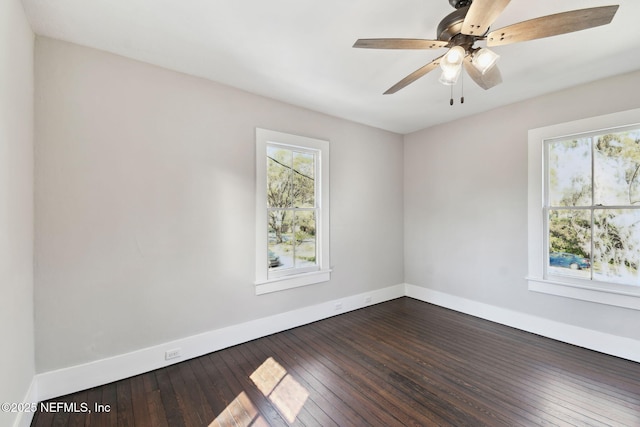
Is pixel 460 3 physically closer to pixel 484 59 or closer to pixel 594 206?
pixel 484 59

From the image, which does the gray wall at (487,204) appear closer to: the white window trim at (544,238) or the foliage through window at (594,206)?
the white window trim at (544,238)

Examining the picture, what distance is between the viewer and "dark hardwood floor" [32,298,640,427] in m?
→ 1.81

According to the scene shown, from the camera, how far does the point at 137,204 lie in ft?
7.51

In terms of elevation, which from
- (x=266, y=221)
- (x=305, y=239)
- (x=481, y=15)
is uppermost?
(x=481, y=15)

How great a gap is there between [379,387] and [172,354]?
183cm

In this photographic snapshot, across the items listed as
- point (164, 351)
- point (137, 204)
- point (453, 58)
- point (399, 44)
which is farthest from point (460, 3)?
point (164, 351)

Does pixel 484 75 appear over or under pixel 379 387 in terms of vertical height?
over

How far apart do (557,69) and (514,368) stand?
2.74 meters

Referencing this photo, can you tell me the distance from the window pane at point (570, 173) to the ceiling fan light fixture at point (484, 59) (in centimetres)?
212

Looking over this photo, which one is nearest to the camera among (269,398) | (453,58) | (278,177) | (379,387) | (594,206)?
(453,58)

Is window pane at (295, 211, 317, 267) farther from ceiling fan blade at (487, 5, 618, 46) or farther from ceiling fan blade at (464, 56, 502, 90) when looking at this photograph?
ceiling fan blade at (487, 5, 618, 46)

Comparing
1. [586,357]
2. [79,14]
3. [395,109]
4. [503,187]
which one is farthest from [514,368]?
[79,14]

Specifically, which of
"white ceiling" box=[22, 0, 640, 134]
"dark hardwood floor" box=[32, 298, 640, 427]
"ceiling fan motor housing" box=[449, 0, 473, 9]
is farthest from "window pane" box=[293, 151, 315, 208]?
"ceiling fan motor housing" box=[449, 0, 473, 9]

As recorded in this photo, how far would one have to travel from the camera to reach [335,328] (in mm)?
3252
